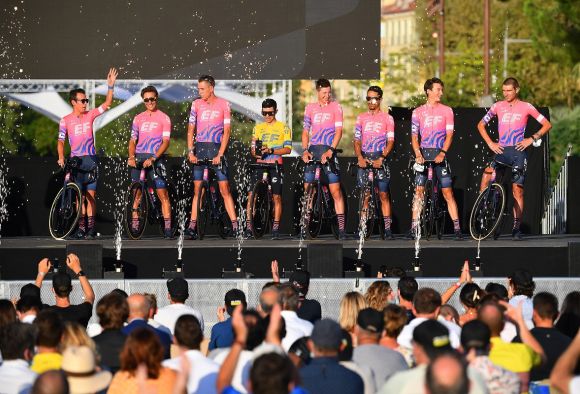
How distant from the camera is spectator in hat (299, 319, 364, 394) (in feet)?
26.1

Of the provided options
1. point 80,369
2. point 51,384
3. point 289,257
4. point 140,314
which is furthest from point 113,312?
point 289,257

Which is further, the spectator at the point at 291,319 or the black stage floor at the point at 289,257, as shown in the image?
the black stage floor at the point at 289,257

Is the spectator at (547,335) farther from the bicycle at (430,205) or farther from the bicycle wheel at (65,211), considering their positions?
the bicycle wheel at (65,211)

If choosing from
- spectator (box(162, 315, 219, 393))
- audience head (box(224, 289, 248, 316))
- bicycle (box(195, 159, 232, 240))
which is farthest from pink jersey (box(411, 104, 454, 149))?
spectator (box(162, 315, 219, 393))

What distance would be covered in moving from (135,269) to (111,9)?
4.90m

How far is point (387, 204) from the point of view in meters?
18.0

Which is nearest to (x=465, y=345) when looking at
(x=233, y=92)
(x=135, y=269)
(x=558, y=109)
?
(x=135, y=269)

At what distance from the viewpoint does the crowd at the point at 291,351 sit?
7246mm

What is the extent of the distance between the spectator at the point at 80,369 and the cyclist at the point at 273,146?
34.3 ft

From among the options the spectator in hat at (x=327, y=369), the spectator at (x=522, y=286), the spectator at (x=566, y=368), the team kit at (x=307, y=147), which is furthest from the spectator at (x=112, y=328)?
the team kit at (x=307, y=147)

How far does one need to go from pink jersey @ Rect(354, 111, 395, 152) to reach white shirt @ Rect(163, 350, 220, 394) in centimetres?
977

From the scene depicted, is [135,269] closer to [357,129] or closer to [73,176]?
[73,176]

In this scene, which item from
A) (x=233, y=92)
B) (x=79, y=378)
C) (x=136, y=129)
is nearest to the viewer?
(x=79, y=378)

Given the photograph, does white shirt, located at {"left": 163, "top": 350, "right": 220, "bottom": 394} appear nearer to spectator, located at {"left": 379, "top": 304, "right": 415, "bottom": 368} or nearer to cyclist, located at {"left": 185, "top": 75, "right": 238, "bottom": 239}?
spectator, located at {"left": 379, "top": 304, "right": 415, "bottom": 368}
